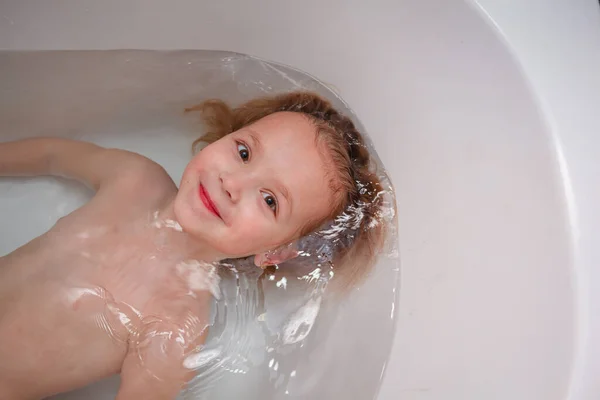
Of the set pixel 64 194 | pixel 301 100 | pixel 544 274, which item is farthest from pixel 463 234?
pixel 64 194

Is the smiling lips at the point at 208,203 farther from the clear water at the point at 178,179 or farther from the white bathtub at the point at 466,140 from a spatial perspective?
the white bathtub at the point at 466,140

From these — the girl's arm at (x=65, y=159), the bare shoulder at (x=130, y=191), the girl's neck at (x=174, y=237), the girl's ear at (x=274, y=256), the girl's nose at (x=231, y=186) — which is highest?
the girl's arm at (x=65, y=159)

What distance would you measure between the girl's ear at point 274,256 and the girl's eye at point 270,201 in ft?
0.39

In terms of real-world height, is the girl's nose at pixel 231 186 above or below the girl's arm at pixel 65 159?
below

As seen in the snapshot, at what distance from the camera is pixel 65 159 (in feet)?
3.29

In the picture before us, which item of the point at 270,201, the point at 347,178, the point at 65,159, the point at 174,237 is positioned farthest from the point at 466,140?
the point at 65,159

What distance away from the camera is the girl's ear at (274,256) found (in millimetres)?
954

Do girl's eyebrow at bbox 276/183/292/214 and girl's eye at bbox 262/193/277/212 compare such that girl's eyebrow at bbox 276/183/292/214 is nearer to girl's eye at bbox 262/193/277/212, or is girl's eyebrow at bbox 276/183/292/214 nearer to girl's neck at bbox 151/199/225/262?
girl's eye at bbox 262/193/277/212

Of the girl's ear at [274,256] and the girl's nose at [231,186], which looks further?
the girl's ear at [274,256]

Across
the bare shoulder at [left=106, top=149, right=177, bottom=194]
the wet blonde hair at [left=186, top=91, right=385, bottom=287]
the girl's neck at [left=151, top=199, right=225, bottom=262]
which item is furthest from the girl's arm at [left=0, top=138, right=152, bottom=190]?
the wet blonde hair at [left=186, top=91, right=385, bottom=287]

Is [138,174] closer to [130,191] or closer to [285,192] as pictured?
[130,191]

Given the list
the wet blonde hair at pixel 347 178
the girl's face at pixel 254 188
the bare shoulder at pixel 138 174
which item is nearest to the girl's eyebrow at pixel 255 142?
the girl's face at pixel 254 188

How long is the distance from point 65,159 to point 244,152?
0.36 metres

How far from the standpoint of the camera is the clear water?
3.15 feet
